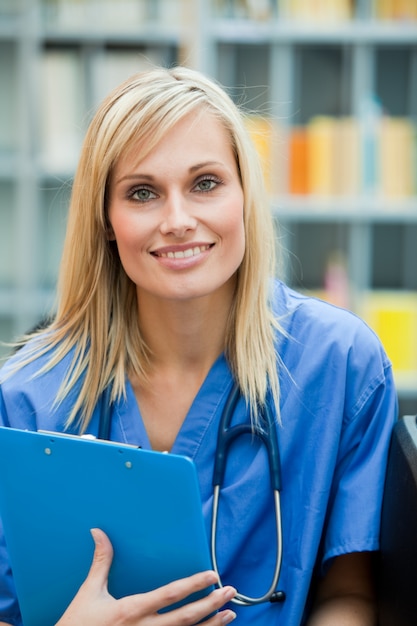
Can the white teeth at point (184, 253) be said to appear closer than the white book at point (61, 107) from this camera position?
Yes

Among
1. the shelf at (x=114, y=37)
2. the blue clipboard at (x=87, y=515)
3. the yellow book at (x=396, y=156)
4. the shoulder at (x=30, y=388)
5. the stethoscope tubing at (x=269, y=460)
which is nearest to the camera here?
the blue clipboard at (x=87, y=515)

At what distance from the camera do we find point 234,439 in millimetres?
1286

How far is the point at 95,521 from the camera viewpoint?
1117 millimetres

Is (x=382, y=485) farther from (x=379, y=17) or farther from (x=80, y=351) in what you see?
(x=379, y=17)

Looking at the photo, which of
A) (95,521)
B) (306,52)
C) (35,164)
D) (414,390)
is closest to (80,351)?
(95,521)

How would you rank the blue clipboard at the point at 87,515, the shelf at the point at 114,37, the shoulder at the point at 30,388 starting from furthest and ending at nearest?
the shelf at the point at 114,37
the shoulder at the point at 30,388
the blue clipboard at the point at 87,515

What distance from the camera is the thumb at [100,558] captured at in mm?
1114

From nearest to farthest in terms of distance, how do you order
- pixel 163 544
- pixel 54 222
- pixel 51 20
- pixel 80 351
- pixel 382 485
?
pixel 163 544 → pixel 382 485 → pixel 80 351 → pixel 51 20 → pixel 54 222

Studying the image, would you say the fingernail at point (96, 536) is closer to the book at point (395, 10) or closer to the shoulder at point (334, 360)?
the shoulder at point (334, 360)

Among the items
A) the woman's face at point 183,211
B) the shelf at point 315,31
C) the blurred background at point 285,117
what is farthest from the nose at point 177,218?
the shelf at point 315,31

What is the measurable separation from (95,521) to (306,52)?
9.14 ft

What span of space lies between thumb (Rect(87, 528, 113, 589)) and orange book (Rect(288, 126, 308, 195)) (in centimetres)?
222

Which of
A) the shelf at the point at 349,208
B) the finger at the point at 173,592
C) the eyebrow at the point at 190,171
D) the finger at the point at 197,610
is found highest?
the eyebrow at the point at 190,171

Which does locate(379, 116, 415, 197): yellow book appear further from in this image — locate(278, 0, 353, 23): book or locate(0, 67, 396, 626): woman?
locate(0, 67, 396, 626): woman
